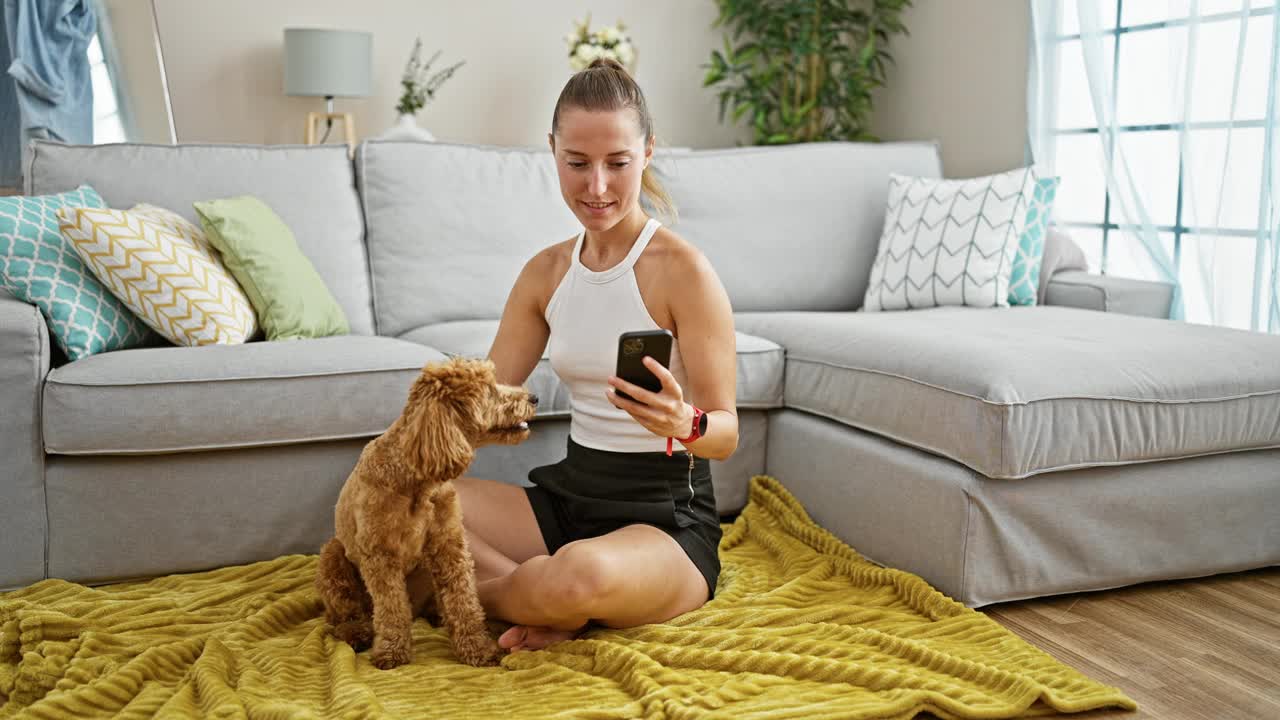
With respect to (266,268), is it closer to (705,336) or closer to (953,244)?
(705,336)

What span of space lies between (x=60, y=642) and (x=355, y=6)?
3.90 m

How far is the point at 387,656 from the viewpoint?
1.70 m

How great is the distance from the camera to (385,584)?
1663 mm

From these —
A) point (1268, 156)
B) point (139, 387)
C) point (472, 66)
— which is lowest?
point (139, 387)

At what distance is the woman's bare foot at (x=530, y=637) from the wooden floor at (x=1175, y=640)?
2.73 feet

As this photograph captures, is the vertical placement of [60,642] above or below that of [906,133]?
below

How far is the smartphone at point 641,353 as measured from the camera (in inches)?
59.3

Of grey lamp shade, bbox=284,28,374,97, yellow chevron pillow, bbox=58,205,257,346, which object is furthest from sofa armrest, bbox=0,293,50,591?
grey lamp shade, bbox=284,28,374,97

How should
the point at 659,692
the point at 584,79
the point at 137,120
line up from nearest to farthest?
the point at 659,692 → the point at 584,79 → the point at 137,120

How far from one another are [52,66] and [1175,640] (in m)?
3.66

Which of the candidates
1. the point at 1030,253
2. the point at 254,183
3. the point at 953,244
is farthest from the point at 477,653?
the point at 1030,253

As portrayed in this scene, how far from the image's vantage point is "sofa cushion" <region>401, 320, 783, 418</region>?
93.5 inches

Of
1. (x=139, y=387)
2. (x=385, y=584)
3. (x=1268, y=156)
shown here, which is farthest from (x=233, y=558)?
(x=1268, y=156)

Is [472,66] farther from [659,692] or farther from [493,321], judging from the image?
[659,692]
